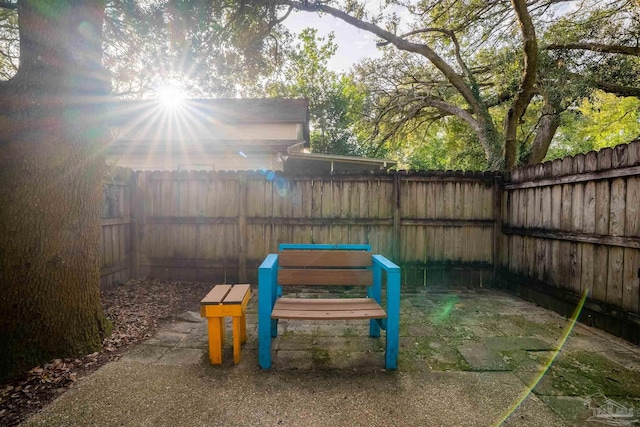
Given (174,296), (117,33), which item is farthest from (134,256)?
(117,33)

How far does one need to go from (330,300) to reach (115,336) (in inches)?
91.3

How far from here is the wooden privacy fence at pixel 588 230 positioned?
10.6 ft

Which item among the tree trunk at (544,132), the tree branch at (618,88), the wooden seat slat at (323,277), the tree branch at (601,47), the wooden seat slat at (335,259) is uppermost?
the tree branch at (601,47)

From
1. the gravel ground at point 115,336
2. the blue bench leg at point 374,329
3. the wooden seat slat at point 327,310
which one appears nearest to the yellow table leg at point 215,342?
the wooden seat slat at point 327,310

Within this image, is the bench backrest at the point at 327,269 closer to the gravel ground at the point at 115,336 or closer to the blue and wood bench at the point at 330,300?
the blue and wood bench at the point at 330,300

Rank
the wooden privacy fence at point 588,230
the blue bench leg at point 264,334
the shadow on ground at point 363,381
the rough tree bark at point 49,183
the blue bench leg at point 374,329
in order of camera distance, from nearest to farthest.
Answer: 1. the shadow on ground at point 363,381
2. the rough tree bark at point 49,183
3. the blue bench leg at point 264,334
4. the wooden privacy fence at point 588,230
5. the blue bench leg at point 374,329

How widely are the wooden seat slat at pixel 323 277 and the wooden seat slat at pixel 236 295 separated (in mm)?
395

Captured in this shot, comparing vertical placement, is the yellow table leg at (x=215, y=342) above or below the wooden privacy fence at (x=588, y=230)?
below

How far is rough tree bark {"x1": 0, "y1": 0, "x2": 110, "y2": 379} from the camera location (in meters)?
2.54

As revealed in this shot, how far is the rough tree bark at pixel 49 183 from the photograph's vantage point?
254 centimetres

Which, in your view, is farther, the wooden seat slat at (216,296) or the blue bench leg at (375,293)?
the blue bench leg at (375,293)

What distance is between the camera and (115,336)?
321 cm

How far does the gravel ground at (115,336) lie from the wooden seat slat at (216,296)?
0.98 m

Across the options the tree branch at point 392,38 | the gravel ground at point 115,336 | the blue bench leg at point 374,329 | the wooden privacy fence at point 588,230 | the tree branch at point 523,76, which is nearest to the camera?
the gravel ground at point 115,336
